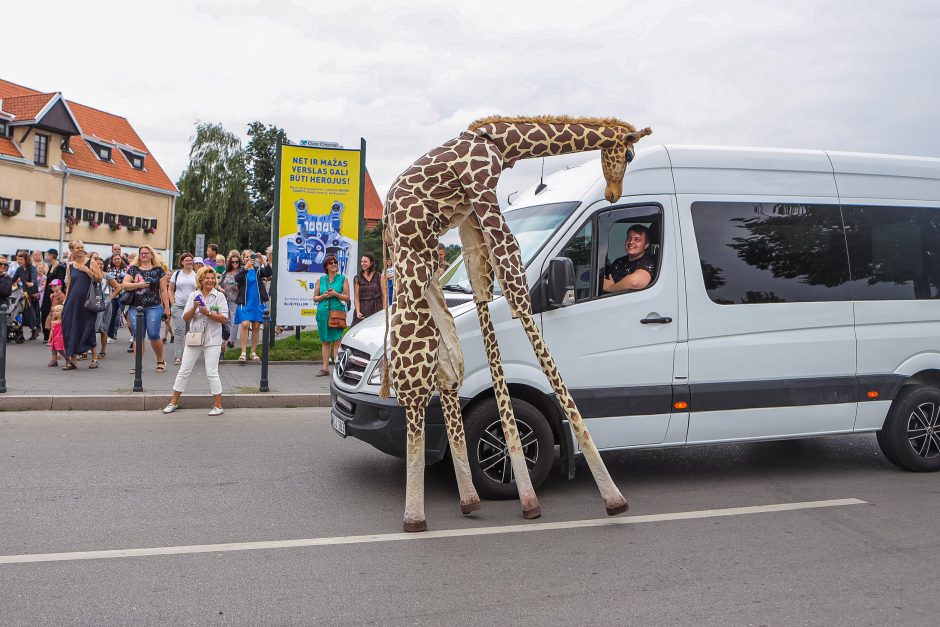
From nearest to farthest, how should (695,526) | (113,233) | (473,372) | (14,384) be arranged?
(695,526) → (473,372) → (14,384) → (113,233)

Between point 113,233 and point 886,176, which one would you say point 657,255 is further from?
point 113,233

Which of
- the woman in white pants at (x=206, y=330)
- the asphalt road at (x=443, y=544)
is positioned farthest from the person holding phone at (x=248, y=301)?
the asphalt road at (x=443, y=544)

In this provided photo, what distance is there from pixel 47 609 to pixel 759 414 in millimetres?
4847

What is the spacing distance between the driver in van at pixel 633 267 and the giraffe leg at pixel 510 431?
→ 1124 millimetres

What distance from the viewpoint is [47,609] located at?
3.67 metres

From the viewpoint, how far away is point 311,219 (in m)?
14.5

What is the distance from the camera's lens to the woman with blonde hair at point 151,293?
12148 mm

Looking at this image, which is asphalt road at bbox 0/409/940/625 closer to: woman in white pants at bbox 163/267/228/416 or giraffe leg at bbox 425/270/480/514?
giraffe leg at bbox 425/270/480/514

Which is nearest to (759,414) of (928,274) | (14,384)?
(928,274)

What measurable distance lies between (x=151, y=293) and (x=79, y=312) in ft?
3.61

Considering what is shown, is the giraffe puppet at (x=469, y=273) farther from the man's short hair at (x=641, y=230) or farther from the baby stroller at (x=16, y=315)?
the baby stroller at (x=16, y=315)

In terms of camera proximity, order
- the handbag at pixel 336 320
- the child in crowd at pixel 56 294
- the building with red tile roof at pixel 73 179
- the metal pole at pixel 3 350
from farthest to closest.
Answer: the building with red tile roof at pixel 73 179 < the child in crowd at pixel 56 294 < the handbag at pixel 336 320 < the metal pole at pixel 3 350

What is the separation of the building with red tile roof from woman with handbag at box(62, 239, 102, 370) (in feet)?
107

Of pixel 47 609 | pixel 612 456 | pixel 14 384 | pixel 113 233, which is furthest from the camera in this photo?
pixel 113 233
